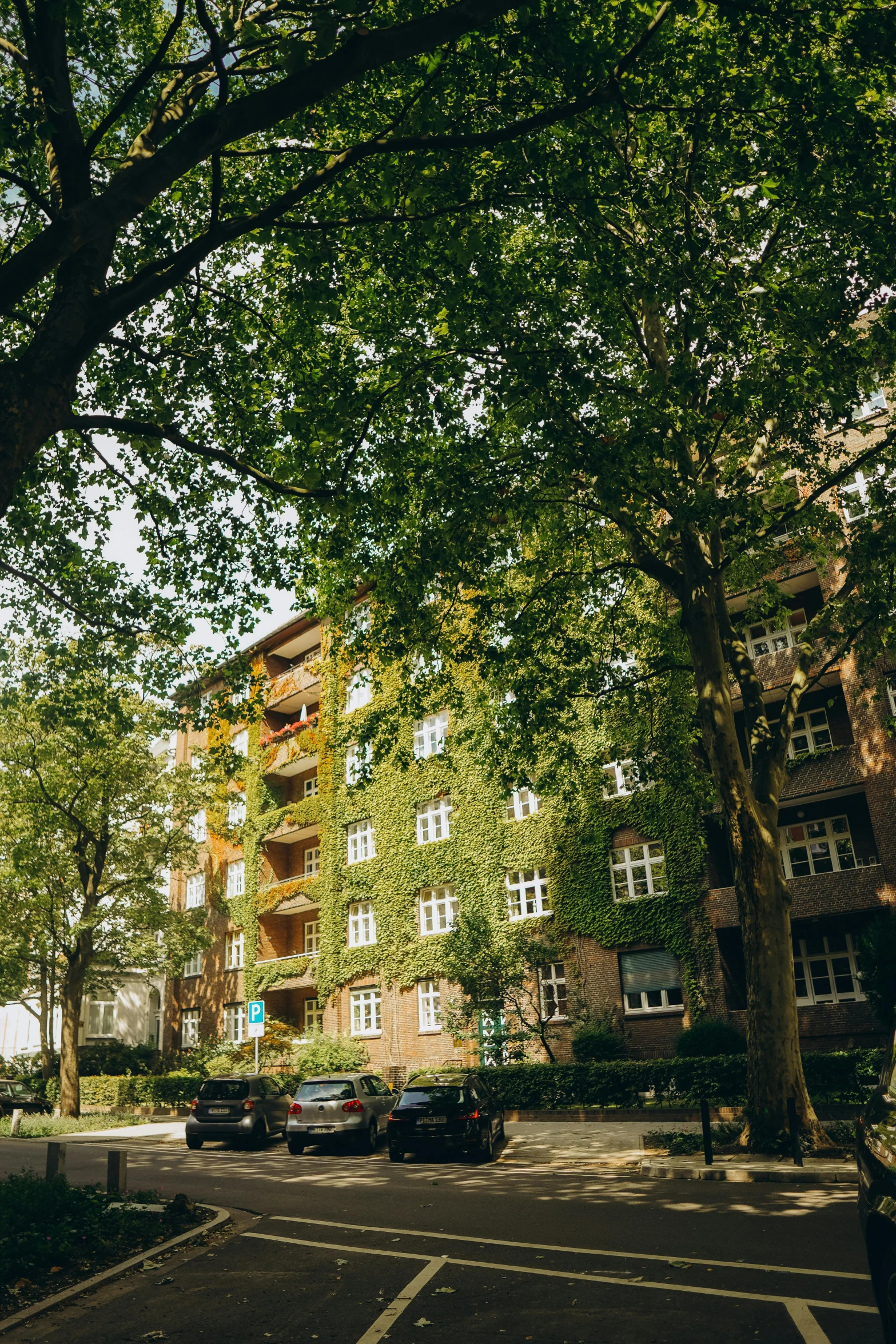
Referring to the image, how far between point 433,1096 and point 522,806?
14.3 m

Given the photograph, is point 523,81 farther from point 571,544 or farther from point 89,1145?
point 89,1145

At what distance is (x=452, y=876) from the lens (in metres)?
30.0

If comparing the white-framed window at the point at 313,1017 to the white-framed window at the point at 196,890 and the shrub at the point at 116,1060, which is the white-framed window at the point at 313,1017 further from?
the white-framed window at the point at 196,890

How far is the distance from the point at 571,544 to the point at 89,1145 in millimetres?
16926

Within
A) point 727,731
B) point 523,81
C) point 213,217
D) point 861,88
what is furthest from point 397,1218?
point 861,88

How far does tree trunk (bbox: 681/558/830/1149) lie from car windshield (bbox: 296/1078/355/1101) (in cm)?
757

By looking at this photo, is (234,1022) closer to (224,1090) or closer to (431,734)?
(431,734)

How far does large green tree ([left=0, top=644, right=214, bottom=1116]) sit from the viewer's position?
27594 millimetres

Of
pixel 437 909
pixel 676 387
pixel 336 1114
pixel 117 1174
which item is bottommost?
pixel 336 1114

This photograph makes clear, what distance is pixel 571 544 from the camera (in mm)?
17984

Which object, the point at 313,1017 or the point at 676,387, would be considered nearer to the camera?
the point at 676,387

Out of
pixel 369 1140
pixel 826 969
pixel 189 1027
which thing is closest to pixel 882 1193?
pixel 369 1140

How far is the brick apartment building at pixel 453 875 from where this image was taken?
23.0 m

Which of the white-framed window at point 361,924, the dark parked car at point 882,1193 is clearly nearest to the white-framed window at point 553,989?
the white-framed window at point 361,924
